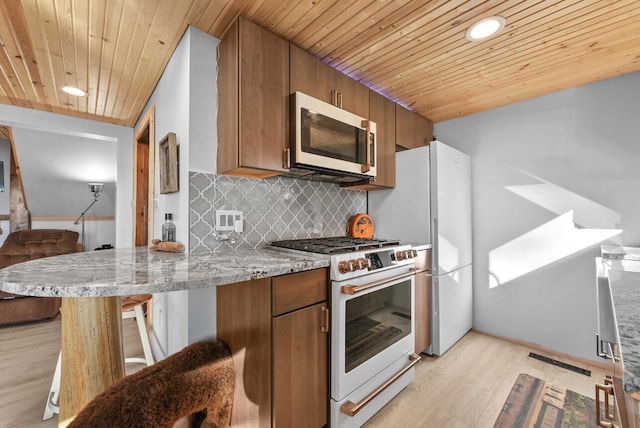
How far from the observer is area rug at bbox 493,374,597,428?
1539 millimetres

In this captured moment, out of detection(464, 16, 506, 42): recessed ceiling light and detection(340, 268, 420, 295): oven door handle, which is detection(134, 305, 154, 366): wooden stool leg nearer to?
detection(340, 268, 420, 295): oven door handle

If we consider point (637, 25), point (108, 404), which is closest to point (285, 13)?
point (108, 404)

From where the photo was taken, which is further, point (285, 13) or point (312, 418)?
point (285, 13)

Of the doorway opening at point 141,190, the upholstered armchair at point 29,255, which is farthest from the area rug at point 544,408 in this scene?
the upholstered armchair at point 29,255

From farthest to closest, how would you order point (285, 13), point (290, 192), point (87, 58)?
point (290, 192) < point (87, 58) < point (285, 13)

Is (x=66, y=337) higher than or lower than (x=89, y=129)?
lower

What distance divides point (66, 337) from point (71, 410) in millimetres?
281

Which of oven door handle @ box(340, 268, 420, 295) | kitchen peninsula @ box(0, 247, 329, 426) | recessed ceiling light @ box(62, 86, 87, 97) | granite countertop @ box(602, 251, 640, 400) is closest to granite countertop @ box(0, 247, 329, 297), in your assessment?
kitchen peninsula @ box(0, 247, 329, 426)

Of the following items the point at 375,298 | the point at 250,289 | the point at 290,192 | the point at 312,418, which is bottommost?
the point at 312,418

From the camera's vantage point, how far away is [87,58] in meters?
1.91

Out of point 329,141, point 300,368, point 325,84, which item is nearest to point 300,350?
point 300,368

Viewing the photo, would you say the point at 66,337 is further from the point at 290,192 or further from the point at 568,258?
the point at 568,258

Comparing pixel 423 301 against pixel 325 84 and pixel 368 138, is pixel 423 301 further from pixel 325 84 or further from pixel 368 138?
pixel 325 84

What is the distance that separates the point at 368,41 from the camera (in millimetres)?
1732
